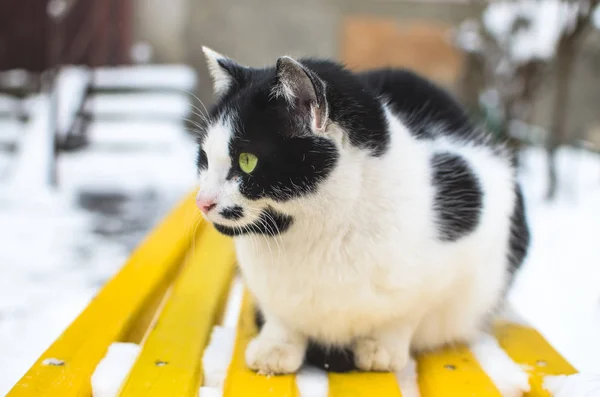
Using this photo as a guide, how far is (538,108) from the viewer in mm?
5895

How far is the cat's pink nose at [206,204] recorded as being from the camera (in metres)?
0.95

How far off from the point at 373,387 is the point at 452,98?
79 cm

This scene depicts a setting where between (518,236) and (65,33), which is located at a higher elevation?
(65,33)

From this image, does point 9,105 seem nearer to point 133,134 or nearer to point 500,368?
point 133,134

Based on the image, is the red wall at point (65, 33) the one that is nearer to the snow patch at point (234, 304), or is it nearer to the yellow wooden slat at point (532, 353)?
the snow patch at point (234, 304)

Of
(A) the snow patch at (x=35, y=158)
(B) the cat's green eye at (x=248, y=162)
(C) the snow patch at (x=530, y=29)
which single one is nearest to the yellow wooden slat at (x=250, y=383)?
(B) the cat's green eye at (x=248, y=162)

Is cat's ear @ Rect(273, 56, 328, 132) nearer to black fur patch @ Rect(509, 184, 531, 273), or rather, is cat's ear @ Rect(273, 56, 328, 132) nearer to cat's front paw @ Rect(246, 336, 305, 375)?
cat's front paw @ Rect(246, 336, 305, 375)

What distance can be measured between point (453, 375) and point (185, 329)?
55cm

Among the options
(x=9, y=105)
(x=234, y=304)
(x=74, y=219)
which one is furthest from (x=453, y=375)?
(x=9, y=105)

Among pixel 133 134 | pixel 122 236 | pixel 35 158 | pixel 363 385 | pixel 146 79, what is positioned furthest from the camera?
pixel 146 79

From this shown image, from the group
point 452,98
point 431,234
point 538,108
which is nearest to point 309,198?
point 431,234

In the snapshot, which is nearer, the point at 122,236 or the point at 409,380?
the point at 409,380

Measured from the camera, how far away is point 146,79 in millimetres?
5176

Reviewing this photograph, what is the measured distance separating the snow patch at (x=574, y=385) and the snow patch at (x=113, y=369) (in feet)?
2.44
